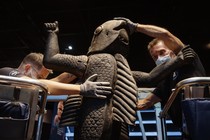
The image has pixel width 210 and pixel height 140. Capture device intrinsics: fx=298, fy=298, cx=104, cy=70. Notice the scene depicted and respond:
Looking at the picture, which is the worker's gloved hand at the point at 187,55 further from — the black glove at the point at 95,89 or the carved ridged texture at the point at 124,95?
the black glove at the point at 95,89

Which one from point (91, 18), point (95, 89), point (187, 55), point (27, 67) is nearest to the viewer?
point (95, 89)

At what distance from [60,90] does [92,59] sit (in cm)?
26

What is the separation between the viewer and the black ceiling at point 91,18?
416cm

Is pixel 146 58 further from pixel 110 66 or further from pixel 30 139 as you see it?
pixel 30 139

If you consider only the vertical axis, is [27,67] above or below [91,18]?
below

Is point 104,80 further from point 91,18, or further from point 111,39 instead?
point 91,18

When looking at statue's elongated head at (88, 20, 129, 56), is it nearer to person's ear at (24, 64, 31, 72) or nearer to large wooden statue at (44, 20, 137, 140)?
large wooden statue at (44, 20, 137, 140)

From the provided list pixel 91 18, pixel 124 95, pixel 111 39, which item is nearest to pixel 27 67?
pixel 111 39

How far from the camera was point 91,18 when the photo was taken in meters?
4.53

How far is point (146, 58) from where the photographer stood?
5508 millimetres

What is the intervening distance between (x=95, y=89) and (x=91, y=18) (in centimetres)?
311

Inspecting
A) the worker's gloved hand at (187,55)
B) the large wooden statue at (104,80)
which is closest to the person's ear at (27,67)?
the large wooden statue at (104,80)

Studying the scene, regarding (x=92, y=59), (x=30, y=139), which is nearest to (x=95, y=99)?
(x=92, y=59)

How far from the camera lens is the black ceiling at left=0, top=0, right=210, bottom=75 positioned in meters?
4.16
